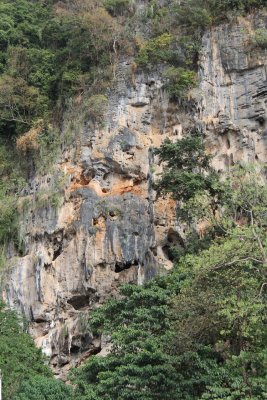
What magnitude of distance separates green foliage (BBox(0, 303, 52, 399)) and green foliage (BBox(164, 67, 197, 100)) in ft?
33.7

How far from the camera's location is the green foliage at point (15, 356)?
596 inches

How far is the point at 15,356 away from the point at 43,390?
238 centimetres

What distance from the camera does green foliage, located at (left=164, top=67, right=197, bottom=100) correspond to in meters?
23.0

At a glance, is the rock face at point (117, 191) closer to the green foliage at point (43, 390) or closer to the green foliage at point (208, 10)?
the green foliage at point (208, 10)

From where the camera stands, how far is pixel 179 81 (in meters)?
23.1

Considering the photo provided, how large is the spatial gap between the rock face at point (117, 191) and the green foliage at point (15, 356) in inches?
88.2

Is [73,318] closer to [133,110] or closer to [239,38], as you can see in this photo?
[133,110]

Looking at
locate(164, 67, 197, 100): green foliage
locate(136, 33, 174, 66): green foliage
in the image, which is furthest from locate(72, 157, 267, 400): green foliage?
locate(136, 33, 174, 66): green foliage

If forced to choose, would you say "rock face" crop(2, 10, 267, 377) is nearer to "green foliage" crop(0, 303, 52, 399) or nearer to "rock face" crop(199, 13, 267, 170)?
"rock face" crop(199, 13, 267, 170)

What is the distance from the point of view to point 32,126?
79.9 feet

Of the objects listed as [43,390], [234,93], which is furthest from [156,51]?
[43,390]

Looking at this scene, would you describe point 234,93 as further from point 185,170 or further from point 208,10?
point 185,170

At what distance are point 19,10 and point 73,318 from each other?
685 inches

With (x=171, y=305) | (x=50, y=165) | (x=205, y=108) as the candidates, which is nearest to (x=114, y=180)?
(x=50, y=165)
